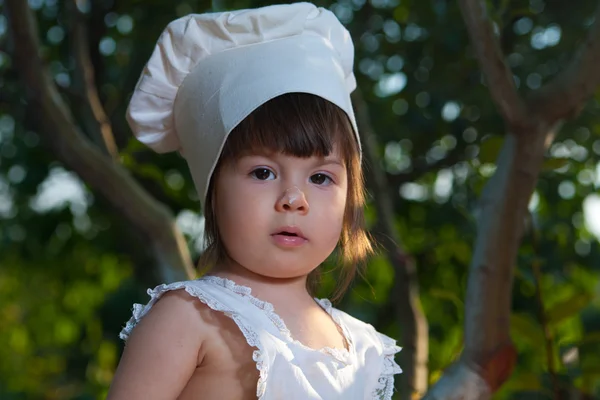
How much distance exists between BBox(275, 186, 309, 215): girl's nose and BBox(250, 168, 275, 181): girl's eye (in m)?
0.03

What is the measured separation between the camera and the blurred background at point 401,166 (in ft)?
5.30

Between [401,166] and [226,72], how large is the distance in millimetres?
1099

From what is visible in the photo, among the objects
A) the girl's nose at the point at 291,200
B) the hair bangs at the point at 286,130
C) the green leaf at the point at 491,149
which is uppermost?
the hair bangs at the point at 286,130

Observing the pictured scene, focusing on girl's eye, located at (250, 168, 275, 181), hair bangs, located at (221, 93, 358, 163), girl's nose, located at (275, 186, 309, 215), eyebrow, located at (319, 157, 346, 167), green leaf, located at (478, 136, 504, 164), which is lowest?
green leaf, located at (478, 136, 504, 164)

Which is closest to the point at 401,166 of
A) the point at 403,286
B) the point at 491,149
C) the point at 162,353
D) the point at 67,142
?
the point at 403,286

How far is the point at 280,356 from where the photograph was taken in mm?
868

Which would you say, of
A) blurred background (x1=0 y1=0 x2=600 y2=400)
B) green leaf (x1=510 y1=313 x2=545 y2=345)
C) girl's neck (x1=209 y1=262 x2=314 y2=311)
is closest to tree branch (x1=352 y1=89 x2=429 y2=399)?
blurred background (x1=0 y1=0 x2=600 y2=400)

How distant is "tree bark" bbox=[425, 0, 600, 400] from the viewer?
3.80ft

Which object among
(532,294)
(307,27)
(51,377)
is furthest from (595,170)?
(51,377)

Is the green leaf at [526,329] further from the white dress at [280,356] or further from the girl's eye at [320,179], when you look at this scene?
the girl's eye at [320,179]

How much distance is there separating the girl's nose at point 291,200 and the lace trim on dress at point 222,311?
113 millimetres

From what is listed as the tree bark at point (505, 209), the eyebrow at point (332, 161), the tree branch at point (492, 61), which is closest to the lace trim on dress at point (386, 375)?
the tree bark at point (505, 209)

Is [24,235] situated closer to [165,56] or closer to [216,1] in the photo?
[216,1]

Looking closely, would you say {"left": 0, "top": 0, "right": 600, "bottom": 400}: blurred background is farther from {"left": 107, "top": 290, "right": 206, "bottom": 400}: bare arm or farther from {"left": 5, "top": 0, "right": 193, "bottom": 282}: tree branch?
{"left": 107, "top": 290, "right": 206, "bottom": 400}: bare arm
